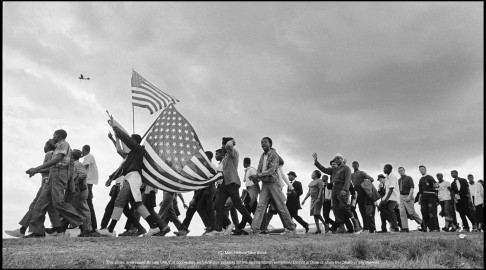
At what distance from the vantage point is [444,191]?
593 inches

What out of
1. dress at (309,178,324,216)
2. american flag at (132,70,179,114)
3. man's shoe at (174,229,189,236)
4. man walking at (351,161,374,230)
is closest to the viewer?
man's shoe at (174,229,189,236)

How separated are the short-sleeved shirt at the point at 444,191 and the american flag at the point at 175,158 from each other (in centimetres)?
787

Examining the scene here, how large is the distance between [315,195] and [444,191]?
427cm

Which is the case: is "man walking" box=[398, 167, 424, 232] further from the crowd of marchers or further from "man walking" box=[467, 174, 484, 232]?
"man walking" box=[467, 174, 484, 232]

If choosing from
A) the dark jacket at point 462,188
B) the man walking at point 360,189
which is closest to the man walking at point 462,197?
the dark jacket at point 462,188

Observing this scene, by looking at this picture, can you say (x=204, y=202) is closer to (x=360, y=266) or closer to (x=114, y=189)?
(x=114, y=189)

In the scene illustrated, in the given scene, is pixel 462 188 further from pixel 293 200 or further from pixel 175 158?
pixel 175 158

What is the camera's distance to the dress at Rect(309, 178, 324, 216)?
45.0 feet

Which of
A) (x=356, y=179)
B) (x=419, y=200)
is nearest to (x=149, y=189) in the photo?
(x=356, y=179)

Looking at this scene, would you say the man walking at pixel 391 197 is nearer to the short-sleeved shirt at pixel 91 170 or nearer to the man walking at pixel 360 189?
the man walking at pixel 360 189

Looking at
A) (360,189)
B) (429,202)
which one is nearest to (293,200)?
(360,189)

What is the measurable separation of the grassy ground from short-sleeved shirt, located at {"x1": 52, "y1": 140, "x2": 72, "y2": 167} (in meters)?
1.87

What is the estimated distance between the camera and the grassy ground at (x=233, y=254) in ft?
18.8

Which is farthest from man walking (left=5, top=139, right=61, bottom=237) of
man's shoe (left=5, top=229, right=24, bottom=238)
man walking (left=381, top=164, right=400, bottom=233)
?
man walking (left=381, top=164, right=400, bottom=233)
